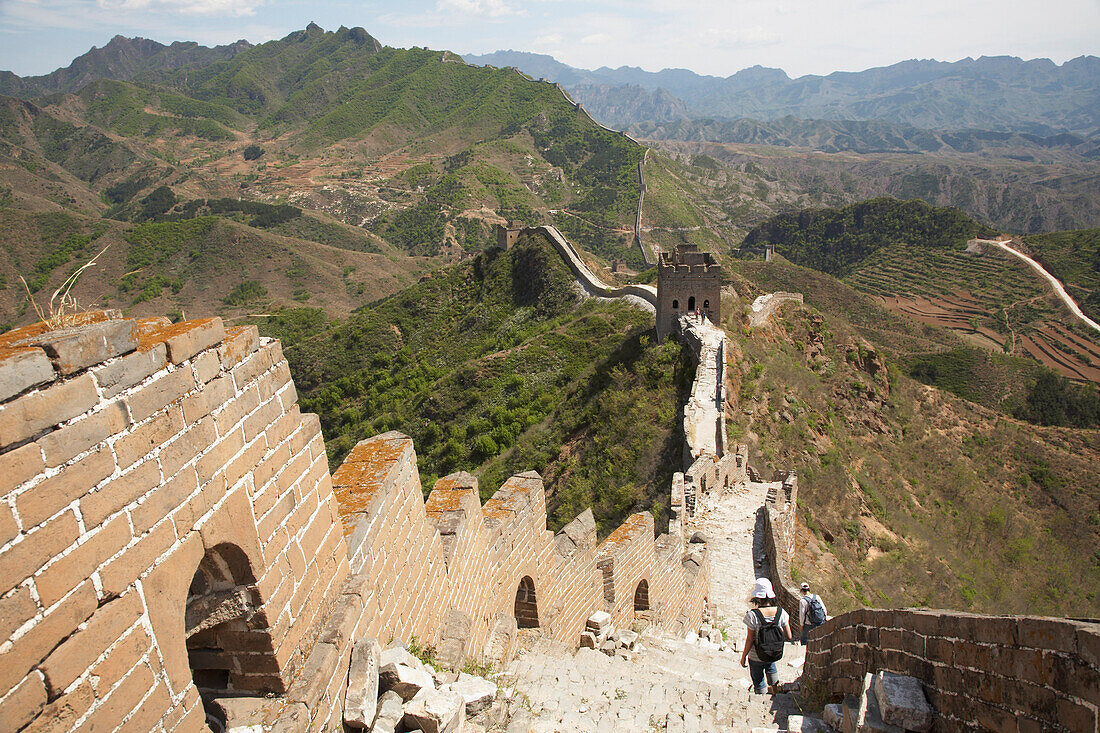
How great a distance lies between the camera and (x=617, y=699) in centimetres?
680

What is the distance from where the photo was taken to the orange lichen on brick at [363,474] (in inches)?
187

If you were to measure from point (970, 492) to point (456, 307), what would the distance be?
36.2 meters

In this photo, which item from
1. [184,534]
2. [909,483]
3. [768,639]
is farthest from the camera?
[909,483]

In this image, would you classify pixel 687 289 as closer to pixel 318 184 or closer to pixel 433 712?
pixel 433 712

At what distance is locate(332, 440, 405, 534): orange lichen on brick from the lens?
476 cm

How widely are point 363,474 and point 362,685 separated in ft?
5.75

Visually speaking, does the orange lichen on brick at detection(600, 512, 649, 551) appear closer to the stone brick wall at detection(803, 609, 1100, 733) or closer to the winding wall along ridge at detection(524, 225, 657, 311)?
the stone brick wall at detection(803, 609, 1100, 733)

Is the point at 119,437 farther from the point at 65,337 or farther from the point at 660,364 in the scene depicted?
the point at 660,364

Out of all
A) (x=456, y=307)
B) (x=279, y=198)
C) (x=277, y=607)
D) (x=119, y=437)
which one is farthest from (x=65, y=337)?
(x=279, y=198)

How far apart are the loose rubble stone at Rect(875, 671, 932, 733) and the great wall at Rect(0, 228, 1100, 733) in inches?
4.7

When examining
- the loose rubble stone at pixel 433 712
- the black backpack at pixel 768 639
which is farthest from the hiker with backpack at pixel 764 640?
the loose rubble stone at pixel 433 712

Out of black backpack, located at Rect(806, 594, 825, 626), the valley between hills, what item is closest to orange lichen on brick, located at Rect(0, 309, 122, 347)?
black backpack, located at Rect(806, 594, 825, 626)

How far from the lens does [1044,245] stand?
261 feet

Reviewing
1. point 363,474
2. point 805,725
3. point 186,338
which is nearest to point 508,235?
point 363,474
